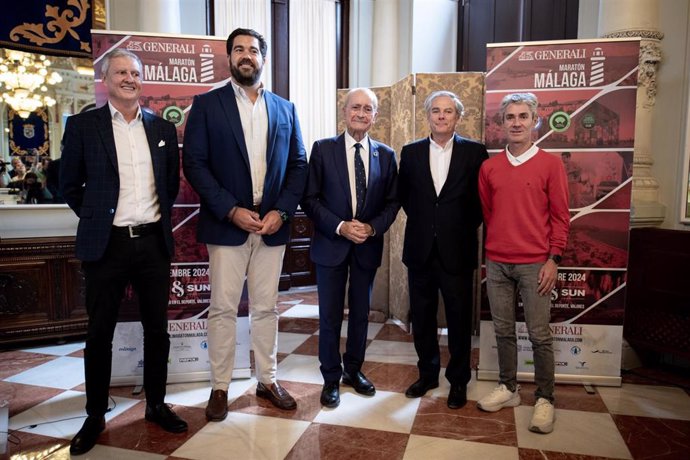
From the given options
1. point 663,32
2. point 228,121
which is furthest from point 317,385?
point 663,32

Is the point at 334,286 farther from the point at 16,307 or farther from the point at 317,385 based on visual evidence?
the point at 16,307

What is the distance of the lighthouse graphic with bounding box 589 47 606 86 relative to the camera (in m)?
2.90

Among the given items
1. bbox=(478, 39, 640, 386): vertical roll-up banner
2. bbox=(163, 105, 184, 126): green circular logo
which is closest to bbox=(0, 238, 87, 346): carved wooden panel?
bbox=(163, 105, 184, 126): green circular logo

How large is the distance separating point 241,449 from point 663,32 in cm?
352

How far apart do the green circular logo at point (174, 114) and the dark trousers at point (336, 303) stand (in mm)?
1157

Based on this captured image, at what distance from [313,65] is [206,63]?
300 centimetres

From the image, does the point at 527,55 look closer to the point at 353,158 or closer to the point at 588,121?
the point at 588,121

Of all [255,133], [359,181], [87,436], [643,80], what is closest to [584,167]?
[643,80]

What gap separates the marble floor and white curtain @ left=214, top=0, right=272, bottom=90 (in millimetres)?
3551

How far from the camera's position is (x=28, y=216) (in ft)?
13.6

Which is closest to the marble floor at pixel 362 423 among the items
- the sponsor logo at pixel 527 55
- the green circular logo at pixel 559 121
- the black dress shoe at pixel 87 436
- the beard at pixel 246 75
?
the black dress shoe at pixel 87 436

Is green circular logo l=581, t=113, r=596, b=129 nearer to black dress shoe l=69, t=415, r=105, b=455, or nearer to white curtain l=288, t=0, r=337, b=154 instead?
black dress shoe l=69, t=415, r=105, b=455

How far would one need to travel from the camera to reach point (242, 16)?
5.36 m

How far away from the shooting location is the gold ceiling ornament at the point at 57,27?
13.3 feet
